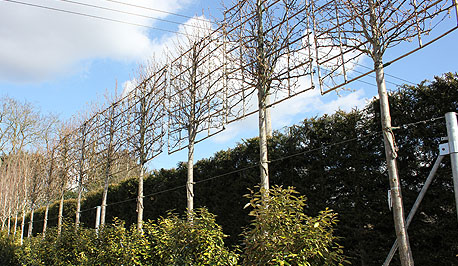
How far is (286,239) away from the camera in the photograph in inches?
108

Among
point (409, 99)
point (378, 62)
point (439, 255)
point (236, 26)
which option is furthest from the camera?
point (236, 26)

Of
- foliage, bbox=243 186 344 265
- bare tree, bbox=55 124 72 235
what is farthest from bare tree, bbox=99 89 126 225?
foliage, bbox=243 186 344 265

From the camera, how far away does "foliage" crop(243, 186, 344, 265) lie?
2.71 meters

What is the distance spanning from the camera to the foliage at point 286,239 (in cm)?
271

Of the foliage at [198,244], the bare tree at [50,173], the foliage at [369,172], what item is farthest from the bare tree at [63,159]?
the foliage at [198,244]

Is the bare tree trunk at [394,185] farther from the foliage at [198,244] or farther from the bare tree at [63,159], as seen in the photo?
the bare tree at [63,159]

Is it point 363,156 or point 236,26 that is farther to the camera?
point 236,26

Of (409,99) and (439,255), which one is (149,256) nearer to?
(439,255)

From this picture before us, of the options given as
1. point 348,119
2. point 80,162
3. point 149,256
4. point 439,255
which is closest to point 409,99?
point 348,119

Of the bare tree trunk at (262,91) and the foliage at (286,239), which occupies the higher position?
the bare tree trunk at (262,91)

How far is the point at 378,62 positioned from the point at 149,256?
13.4 ft

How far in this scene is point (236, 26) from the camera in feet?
20.4

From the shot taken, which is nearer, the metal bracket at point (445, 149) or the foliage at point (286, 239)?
the foliage at point (286, 239)

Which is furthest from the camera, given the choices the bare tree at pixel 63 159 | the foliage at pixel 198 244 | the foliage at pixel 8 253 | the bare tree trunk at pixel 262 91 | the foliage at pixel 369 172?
the bare tree at pixel 63 159
